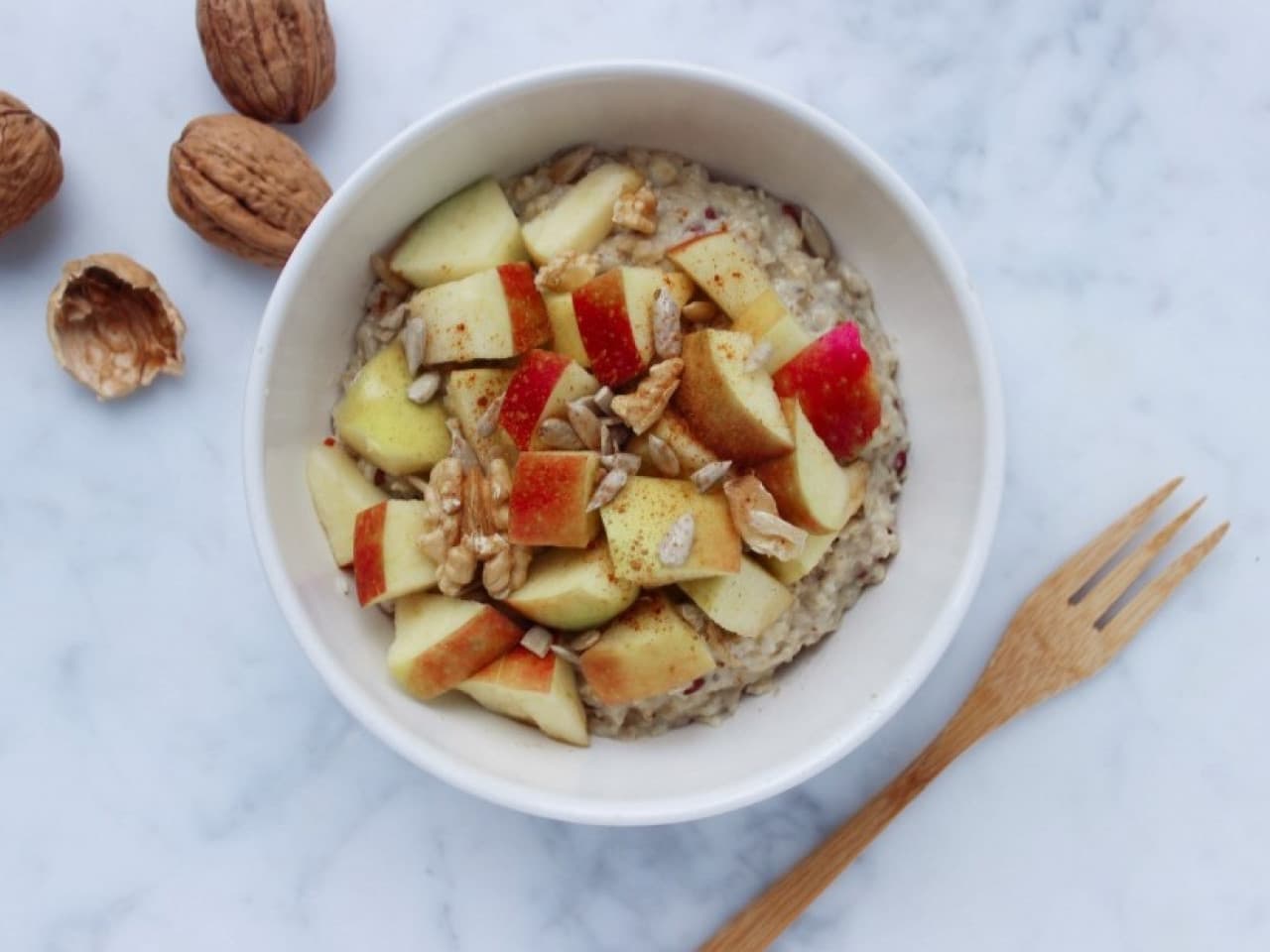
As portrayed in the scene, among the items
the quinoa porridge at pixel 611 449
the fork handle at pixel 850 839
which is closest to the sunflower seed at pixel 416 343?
the quinoa porridge at pixel 611 449

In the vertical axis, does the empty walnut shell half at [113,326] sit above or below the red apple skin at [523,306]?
below

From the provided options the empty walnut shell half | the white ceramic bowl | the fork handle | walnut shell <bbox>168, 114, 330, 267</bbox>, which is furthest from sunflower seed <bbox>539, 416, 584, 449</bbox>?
the fork handle

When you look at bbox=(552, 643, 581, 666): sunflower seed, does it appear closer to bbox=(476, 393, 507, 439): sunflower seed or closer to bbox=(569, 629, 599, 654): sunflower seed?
bbox=(569, 629, 599, 654): sunflower seed

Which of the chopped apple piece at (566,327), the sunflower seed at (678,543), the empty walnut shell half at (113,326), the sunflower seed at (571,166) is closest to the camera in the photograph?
Answer: the sunflower seed at (678,543)

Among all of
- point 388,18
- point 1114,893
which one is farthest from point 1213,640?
point 388,18

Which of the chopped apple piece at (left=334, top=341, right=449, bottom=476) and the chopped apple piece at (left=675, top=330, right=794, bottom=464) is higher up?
the chopped apple piece at (left=675, top=330, right=794, bottom=464)

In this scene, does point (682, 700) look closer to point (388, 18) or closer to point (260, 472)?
point (260, 472)

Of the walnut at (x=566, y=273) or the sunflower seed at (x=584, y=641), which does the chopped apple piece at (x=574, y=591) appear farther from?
the walnut at (x=566, y=273)
